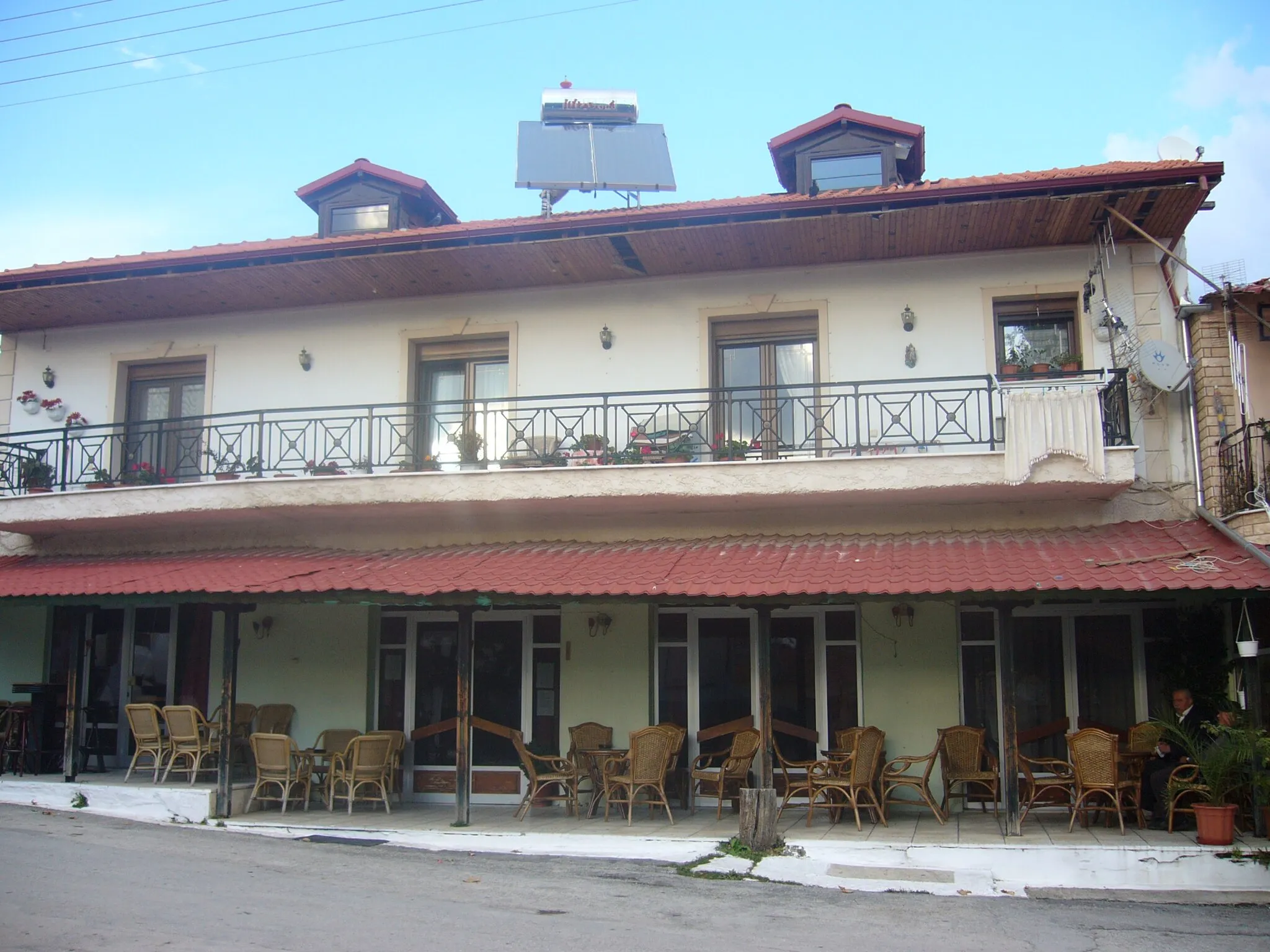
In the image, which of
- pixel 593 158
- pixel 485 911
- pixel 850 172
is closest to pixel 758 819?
pixel 485 911

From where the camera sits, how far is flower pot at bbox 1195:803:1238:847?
31.0 feet

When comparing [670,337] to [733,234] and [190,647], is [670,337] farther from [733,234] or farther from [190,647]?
[190,647]

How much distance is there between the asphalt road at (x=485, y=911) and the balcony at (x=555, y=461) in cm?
420

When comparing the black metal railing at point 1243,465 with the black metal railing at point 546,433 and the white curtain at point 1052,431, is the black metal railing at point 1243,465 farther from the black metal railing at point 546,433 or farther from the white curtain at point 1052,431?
the white curtain at point 1052,431

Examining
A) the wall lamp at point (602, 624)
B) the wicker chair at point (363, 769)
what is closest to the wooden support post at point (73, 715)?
the wicker chair at point (363, 769)

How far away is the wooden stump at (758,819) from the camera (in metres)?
10.1

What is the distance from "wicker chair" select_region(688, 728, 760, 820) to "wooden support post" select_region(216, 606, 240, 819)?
201 inches

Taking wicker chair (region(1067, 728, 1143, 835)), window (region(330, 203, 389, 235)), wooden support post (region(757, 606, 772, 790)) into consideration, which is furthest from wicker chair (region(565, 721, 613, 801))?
window (region(330, 203, 389, 235))

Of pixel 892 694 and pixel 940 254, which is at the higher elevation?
pixel 940 254

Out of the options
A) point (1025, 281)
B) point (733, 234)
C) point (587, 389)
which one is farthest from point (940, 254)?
point (587, 389)

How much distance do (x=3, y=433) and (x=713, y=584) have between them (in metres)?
10.3

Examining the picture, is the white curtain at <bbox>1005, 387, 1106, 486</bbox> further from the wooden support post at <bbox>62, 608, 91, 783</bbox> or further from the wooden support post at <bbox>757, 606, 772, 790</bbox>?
the wooden support post at <bbox>62, 608, 91, 783</bbox>

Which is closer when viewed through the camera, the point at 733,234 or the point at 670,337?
the point at 733,234

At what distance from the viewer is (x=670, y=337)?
1373cm
